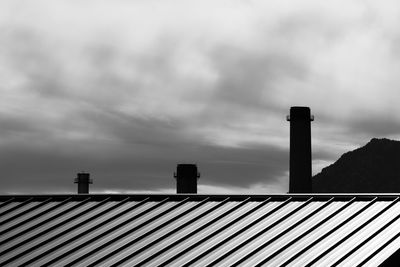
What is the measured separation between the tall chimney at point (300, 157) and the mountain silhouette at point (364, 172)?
104 metres

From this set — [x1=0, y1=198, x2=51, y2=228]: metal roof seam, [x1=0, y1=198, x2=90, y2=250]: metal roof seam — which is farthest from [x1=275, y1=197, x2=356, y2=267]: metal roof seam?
[x1=0, y1=198, x2=51, y2=228]: metal roof seam

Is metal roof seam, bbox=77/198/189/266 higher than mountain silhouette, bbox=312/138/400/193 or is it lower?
lower

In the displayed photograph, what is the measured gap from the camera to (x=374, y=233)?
20047 millimetres

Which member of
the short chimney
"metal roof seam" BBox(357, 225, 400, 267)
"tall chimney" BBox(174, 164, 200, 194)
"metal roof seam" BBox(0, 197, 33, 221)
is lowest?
"metal roof seam" BBox(357, 225, 400, 267)

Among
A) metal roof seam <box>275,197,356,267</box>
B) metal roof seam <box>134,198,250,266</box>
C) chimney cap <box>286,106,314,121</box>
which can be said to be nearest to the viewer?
metal roof seam <box>275,197,356,267</box>

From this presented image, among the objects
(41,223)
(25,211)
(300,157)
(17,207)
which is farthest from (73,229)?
(300,157)

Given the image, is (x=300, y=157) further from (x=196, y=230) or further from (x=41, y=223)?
(x=196, y=230)

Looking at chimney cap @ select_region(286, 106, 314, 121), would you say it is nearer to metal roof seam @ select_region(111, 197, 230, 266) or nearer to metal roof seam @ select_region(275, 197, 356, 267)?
metal roof seam @ select_region(111, 197, 230, 266)

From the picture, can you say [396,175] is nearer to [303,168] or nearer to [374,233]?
[303,168]

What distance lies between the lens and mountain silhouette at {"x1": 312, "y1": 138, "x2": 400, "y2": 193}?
157750mm

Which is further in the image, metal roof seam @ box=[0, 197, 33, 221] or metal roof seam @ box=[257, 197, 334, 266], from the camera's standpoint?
metal roof seam @ box=[0, 197, 33, 221]

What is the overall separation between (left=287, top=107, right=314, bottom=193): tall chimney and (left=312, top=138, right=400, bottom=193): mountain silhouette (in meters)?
104

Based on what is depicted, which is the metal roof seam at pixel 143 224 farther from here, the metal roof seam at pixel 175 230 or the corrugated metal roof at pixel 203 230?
the metal roof seam at pixel 175 230

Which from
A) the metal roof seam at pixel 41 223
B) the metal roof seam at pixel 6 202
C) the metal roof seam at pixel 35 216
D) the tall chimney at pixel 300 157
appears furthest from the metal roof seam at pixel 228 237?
the tall chimney at pixel 300 157
